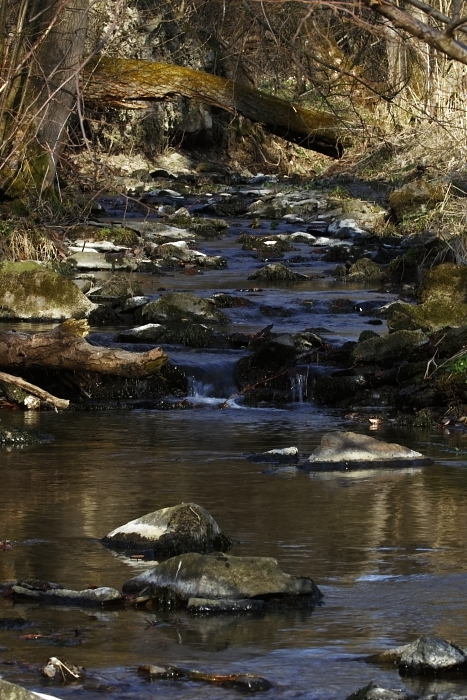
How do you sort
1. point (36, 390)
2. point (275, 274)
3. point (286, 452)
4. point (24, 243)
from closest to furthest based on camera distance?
point (286, 452)
point (36, 390)
point (24, 243)
point (275, 274)

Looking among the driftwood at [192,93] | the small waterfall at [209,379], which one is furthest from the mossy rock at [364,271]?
the small waterfall at [209,379]

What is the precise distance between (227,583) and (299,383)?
6.19 m

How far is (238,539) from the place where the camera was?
6137mm

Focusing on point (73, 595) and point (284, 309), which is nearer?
point (73, 595)

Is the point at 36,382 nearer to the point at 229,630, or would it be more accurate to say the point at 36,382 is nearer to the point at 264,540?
the point at 264,540

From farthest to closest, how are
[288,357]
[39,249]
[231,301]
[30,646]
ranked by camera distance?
[39,249]
[231,301]
[288,357]
[30,646]

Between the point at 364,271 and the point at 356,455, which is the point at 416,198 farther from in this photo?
the point at 356,455

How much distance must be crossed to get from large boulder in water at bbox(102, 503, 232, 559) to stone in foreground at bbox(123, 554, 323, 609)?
68 cm

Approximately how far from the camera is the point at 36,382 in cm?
1070

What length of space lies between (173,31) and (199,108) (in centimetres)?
197

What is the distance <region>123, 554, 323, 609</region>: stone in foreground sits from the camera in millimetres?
5066

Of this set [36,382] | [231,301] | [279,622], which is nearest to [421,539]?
[279,622]

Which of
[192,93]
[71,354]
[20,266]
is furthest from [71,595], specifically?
[192,93]

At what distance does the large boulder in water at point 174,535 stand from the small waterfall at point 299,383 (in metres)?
5.08
